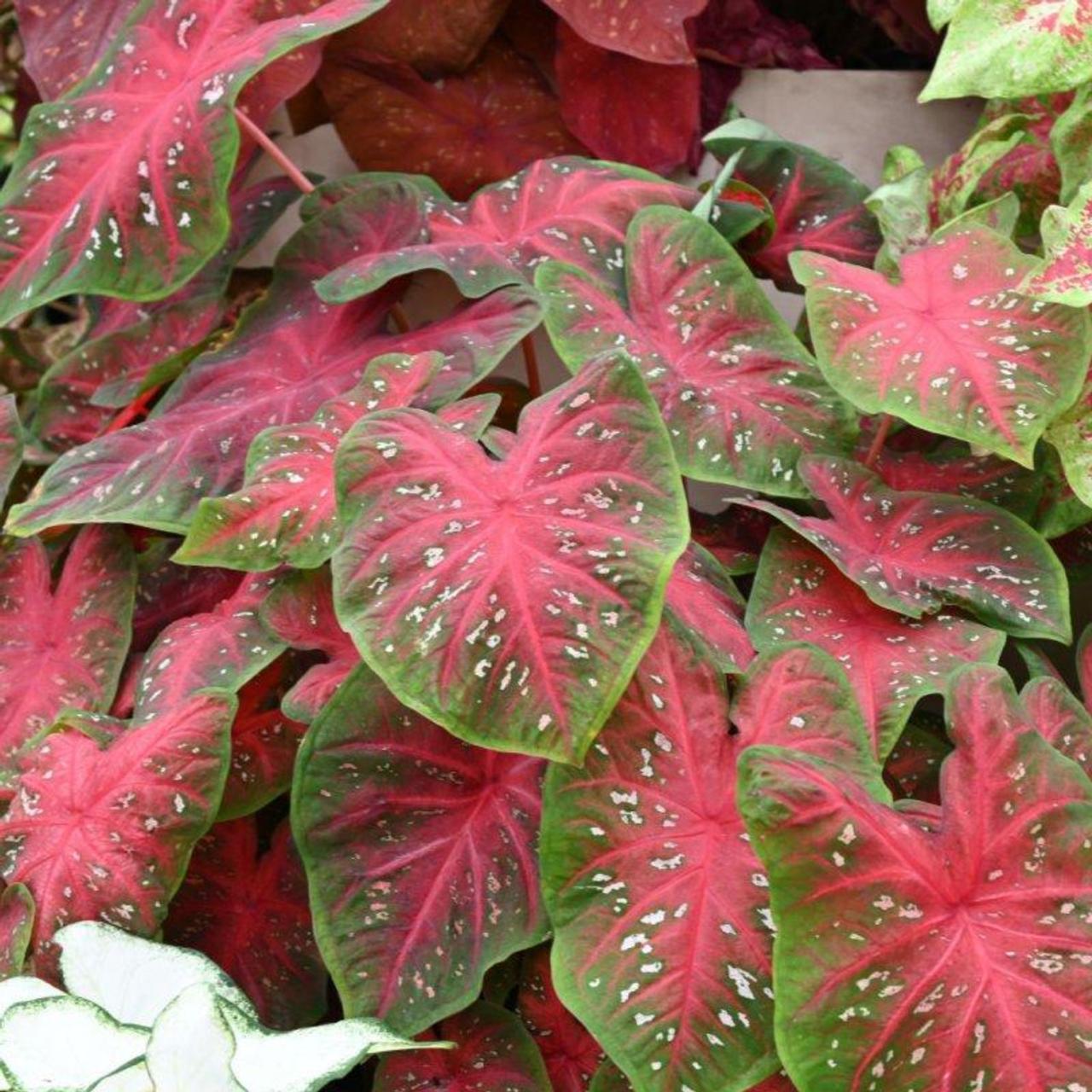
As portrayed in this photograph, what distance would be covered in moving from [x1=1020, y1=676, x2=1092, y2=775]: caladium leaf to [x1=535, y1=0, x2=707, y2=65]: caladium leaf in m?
0.88

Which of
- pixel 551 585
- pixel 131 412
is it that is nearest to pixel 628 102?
pixel 131 412

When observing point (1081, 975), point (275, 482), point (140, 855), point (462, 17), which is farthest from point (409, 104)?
point (1081, 975)

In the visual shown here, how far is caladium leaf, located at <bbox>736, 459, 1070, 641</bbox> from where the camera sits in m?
1.15

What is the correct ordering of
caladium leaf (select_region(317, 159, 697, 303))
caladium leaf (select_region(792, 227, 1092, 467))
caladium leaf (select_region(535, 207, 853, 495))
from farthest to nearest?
caladium leaf (select_region(317, 159, 697, 303))
caladium leaf (select_region(535, 207, 853, 495))
caladium leaf (select_region(792, 227, 1092, 467))

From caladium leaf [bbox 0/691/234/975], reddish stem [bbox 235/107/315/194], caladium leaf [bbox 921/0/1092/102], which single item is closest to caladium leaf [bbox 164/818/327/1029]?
caladium leaf [bbox 0/691/234/975]

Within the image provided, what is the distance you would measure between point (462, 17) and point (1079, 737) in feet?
3.81

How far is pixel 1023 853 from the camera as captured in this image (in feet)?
2.90

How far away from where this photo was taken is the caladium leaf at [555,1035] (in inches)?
43.7

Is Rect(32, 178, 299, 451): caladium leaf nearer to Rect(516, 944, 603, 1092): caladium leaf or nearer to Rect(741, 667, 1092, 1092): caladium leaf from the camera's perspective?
Rect(516, 944, 603, 1092): caladium leaf

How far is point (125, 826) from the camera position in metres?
1.09

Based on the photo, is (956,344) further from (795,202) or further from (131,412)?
(131,412)

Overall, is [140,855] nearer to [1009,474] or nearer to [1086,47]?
[1009,474]

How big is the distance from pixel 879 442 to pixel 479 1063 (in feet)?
2.23

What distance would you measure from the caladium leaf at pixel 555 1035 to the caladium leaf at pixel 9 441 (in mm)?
757
